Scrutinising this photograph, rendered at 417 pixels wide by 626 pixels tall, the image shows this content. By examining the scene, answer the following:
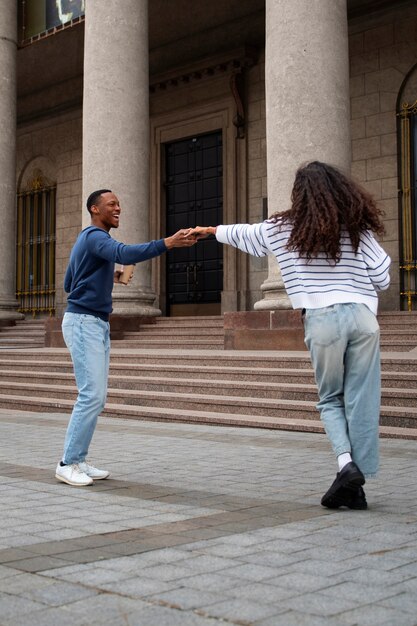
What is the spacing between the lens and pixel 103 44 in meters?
15.8

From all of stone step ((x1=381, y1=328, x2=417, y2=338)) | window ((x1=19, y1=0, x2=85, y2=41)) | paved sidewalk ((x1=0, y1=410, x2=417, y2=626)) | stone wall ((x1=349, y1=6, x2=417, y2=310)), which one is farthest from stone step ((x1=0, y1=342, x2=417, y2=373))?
window ((x1=19, y1=0, x2=85, y2=41))

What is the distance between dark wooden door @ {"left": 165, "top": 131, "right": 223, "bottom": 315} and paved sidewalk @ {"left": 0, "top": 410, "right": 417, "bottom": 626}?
1391 cm

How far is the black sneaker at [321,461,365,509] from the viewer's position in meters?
4.79

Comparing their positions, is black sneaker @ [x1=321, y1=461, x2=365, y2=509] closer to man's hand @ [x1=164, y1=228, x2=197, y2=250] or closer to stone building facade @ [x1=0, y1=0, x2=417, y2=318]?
man's hand @ [x1=164, y1=228, x2=197, y2=250]

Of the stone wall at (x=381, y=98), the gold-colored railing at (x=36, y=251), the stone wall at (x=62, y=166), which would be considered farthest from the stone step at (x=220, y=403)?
the gold-colored railing at (x=36, y=251)

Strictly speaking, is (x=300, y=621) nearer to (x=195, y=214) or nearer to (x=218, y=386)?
(x=218, y=386)

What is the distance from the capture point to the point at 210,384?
1076 centimetres

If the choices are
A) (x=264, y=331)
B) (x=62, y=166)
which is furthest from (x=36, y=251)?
(x=264, y=331)

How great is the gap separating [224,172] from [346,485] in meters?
16.6

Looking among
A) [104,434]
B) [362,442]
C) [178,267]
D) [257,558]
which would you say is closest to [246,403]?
[104,434]

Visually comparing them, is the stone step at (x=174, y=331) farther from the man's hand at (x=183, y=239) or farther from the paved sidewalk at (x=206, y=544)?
the man's hand at (x=183, y=239)

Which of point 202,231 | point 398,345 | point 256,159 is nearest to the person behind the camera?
point 202,231

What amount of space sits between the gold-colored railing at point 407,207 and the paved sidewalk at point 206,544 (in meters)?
9.96

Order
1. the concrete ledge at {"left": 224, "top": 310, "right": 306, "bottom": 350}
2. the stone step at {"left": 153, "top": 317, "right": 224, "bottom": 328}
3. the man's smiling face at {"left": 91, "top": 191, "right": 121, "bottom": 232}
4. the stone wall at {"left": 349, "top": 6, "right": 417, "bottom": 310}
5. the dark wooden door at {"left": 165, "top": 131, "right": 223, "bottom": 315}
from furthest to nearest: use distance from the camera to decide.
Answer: the dark wooden door at {"left": 165, "top": 131, "right": 223, "bottom": 315} → the stone wall at {"left": 349, "top": 6, "right": 417, "bottom": 310} → the stone step at {"left": 153, "top": 317, "right": 224, "bottom": 328} → the concrete ledge at {"left": 224, "top": 310, "right": 306, "bottom": 350} → the man's smiling face at {"left": 91, "top": 191, "right": 121, "bottom": 232}
